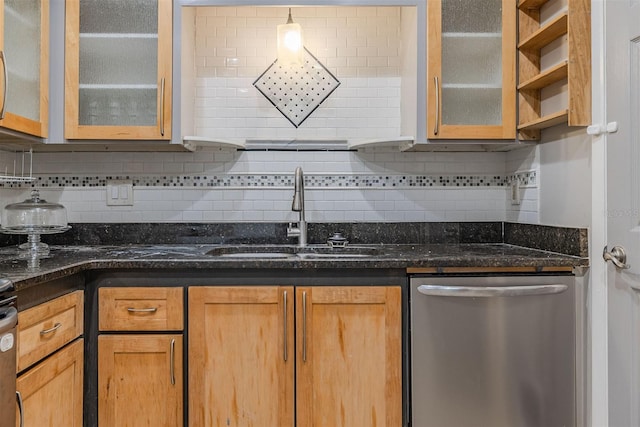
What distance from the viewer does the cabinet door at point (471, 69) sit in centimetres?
191

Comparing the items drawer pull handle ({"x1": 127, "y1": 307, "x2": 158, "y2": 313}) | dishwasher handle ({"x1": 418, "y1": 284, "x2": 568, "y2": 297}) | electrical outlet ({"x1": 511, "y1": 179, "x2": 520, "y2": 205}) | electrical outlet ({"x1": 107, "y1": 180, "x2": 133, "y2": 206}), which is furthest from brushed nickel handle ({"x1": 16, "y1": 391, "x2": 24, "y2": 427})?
electrical outlet ({"x1": 511, "y1": 179, "x2": 520, "y2": 205})

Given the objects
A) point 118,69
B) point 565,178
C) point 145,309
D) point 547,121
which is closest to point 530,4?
point 547,121

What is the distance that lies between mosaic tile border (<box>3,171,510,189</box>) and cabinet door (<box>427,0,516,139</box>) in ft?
1.28

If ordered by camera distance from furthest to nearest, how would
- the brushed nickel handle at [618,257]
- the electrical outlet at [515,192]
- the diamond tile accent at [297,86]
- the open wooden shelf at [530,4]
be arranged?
1. the diamond tile accent at [297,86]
2. the electrical outlet at [515,192]
3. the open wooden shelf at [530,4]
4. the brushed nickel handle at [618,257]

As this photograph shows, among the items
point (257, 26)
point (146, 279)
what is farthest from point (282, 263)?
point (257, 26)

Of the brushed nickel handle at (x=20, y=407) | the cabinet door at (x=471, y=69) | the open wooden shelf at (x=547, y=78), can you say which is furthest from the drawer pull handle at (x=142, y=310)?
the open wooden shelf at (x=547, y=78)

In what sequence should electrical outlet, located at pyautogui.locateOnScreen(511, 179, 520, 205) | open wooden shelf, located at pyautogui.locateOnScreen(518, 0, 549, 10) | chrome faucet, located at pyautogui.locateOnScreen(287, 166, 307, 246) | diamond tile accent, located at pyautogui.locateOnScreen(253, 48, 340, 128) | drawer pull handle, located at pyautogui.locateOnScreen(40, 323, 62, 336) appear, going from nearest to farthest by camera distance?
drawer pull handle, located at pyautogui.locateOnScreen(40, 323, 62, 336), open wooden shelf, located at pyautogui.locateOnScreen(518, 0, 549, 10), chrome faucet, located at pyautogui.locateOnScreen(287, 166, 307, 246), electrical outlet, located at pyautogui.locateOnScreen(511, 179, 520, 205), diamond tile accent, located at pyautogui.locateOnScreen(253, 48, 340, 128)

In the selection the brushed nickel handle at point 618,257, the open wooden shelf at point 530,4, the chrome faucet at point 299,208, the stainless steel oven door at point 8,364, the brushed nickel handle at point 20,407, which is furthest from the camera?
the chrome faucet at point 299,208

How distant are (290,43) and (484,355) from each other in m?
1.60

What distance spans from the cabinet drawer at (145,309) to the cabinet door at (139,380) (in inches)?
1.4

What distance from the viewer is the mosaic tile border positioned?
222 cm

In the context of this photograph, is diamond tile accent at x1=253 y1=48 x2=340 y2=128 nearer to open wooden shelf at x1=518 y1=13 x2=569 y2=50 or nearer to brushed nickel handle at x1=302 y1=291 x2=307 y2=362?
open wooden shelf at x1=518 y1=13 x2=569 y2=50

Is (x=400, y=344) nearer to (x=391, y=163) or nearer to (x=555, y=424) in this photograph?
(x=555, y=424)

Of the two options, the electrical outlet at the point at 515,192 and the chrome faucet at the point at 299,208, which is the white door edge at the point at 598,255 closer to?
the electrical outlet at the point at 515,192
